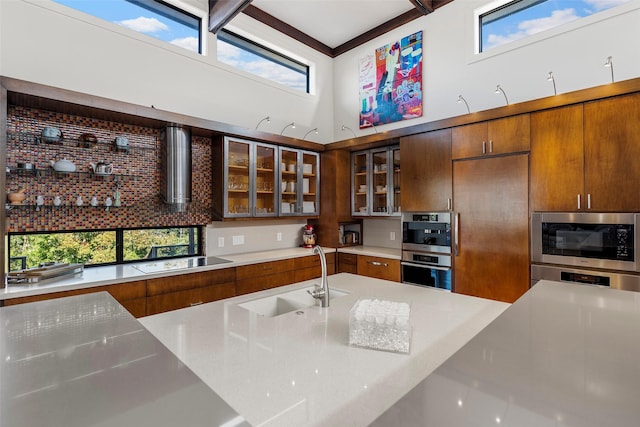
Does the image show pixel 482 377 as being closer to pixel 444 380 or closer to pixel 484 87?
pixel 444 380

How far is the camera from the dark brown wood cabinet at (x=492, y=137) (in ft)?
9.26

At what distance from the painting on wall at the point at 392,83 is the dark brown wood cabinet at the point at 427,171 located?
77 centimetres

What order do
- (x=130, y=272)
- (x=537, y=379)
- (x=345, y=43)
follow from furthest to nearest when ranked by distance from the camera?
(x=345, y=43) → (x=130, y=272) → (x=537, y=379)

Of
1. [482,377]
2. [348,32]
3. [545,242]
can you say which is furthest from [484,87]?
[482,377]

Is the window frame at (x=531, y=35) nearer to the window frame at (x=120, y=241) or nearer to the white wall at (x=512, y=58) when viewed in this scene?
the white wall at (x=512, y=58)

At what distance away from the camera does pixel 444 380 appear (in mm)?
533

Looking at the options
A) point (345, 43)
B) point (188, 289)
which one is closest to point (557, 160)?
point (188, 289)

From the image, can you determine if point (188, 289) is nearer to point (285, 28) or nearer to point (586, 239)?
point (586, 239)

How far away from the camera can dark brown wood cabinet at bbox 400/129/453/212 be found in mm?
3324

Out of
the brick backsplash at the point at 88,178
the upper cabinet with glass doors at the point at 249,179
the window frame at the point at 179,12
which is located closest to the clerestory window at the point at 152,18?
the window frame at the point at 179,12

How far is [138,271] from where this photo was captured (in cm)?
279

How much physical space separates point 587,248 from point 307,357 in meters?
2.58

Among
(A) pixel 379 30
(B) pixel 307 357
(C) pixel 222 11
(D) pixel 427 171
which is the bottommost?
(B) pixel 307 357

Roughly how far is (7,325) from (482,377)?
1.24 meters
